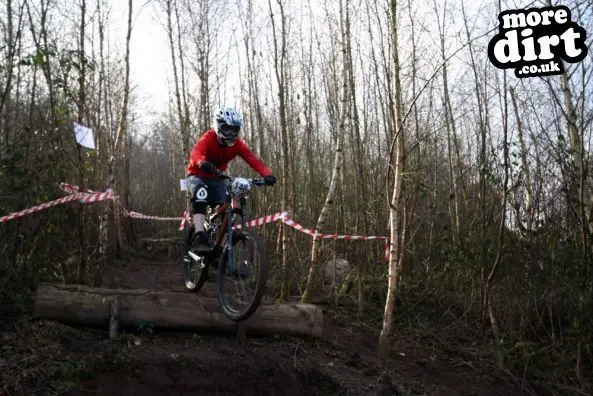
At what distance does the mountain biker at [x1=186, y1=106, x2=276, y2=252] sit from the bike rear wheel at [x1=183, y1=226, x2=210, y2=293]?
0.26 meters

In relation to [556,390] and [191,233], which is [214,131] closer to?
[191,233]

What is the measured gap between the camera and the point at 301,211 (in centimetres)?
1067

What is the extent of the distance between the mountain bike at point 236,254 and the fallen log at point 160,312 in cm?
24

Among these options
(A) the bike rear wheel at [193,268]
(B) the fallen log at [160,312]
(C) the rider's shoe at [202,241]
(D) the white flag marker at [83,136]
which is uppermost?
(D) the white flag marker at [83,136]

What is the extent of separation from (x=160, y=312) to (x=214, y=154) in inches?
68.6

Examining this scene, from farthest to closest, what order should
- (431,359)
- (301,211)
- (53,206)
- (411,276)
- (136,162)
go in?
(136,162) → (301,211) → (411,276) → (431,359) → (53,206)

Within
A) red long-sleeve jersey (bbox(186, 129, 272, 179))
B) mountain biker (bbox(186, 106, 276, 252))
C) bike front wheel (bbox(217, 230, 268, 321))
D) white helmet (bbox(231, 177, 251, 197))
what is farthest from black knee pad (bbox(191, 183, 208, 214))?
bike front wheel (bbox(217, 230, 268, 321))

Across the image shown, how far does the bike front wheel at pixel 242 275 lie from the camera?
4.54 m

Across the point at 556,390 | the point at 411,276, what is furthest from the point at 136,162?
the point at 556,390

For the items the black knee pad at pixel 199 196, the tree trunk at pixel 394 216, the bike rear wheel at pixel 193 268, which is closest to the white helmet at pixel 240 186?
the black knee pad at pixel 199 196

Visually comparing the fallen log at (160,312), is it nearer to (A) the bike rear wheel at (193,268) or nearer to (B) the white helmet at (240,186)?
(A) the bike rear wheel at (193,268)

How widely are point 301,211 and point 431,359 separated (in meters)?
5.19

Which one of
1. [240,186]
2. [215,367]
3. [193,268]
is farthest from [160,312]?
[240,186]

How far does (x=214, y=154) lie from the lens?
18.1 ft
